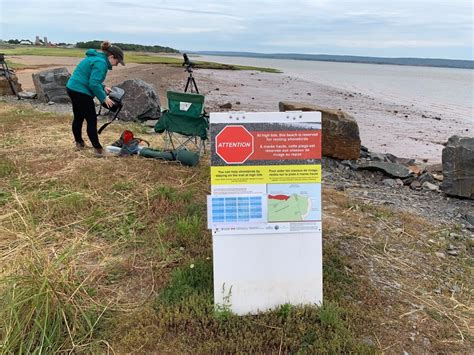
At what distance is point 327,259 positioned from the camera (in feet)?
14.0

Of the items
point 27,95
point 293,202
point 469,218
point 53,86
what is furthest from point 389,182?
point 27,95

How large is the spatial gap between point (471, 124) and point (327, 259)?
1734 centimetres

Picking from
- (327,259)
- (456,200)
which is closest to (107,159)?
(327,259)

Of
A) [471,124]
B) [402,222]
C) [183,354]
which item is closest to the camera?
[183,354]

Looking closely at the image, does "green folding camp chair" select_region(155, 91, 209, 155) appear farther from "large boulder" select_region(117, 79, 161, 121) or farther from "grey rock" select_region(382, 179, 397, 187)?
"large boulder" select_region(117, 79, 161, 121)

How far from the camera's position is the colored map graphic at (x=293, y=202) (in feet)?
11.0

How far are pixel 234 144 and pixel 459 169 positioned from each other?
547 cm

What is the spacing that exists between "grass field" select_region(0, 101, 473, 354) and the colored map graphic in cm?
66

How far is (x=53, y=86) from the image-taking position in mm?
15820

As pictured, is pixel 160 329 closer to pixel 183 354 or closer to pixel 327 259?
pixel 183 354

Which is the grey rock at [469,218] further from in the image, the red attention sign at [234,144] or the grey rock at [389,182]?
the red attention sign at [234,144]

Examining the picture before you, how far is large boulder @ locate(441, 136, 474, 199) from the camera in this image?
740 cm

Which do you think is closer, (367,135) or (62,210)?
(62,210)

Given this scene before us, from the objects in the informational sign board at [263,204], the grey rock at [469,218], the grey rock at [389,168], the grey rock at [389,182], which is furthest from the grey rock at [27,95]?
the informational sign board at [263,204]
